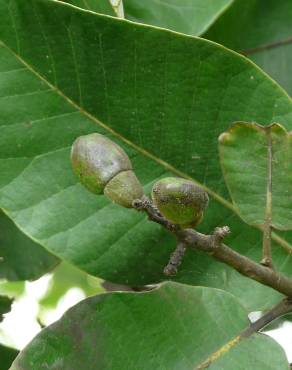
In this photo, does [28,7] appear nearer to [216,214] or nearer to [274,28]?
[216,214]

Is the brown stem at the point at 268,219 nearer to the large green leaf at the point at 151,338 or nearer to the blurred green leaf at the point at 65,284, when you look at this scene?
the large green leaf at the point at 151,338

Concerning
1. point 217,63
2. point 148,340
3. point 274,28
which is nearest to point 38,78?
point 217,63

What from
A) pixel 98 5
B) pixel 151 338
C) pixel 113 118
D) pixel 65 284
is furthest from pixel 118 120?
pixel 65 284

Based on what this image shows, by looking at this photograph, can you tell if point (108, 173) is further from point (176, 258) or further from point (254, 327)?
point (254, 327)

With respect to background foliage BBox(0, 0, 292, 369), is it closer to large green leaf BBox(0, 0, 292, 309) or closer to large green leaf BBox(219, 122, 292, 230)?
large green leaf BBox(0, 0, 292, 309)

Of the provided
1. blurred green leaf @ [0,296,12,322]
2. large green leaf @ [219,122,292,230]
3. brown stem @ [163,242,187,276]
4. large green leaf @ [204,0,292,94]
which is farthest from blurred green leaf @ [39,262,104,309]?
brown stem @ [163,242,187,276]
